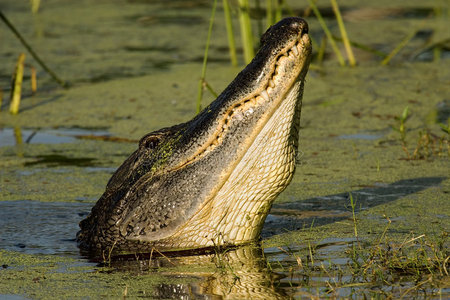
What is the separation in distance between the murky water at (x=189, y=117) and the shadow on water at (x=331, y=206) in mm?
17

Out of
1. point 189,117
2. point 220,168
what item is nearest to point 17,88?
point 189,117

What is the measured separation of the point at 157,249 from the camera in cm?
358

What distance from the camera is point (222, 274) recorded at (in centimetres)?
323

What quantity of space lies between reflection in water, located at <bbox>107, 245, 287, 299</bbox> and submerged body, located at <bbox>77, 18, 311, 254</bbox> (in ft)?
0.28

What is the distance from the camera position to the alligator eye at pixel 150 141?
3.62 meters

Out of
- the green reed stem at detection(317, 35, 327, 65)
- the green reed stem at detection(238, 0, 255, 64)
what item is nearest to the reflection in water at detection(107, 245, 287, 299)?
the green reed stem at detection(238, 0, 255, 64)

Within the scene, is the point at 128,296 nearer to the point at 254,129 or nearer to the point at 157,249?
the point at 157,249

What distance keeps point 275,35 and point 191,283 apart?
112 cm

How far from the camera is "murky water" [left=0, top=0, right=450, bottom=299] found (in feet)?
10.5

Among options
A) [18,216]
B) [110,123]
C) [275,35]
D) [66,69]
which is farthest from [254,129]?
[66,69]

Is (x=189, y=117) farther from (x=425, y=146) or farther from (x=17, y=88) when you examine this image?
(x=425, y=146)

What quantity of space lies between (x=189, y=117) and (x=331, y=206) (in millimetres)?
2498

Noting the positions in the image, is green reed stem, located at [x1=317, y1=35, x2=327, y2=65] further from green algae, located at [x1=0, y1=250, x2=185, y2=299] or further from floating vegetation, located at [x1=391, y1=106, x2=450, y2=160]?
green algae, located at [x1=0, y1=250, x2=185, y2=299]

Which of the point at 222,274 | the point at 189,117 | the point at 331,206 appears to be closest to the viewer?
the point at 222,274
